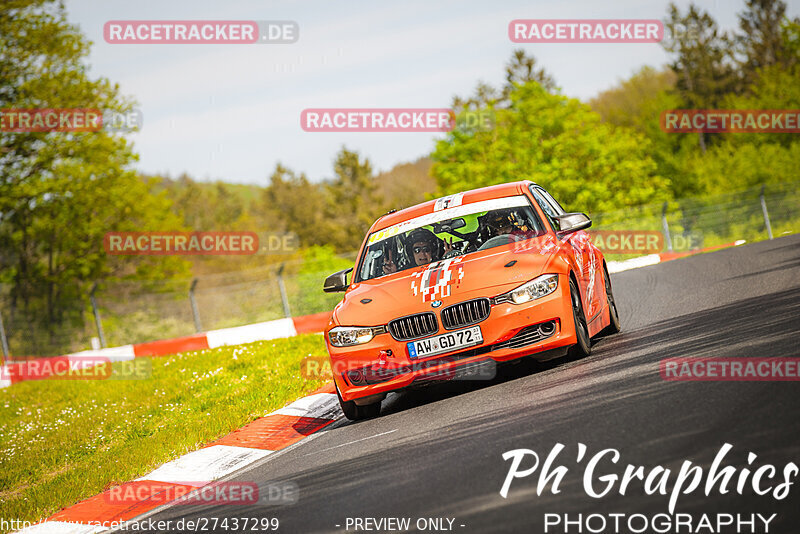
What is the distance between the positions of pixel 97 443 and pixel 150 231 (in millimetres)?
35635

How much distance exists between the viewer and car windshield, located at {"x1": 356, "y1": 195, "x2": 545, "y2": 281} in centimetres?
858

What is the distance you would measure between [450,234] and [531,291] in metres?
1.64

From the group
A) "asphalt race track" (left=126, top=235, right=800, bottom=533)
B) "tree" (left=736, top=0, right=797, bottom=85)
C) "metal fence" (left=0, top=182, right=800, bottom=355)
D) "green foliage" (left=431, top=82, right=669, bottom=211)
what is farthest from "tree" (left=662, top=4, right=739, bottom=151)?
"asphalt race track" (left=126, top=235, right=800, bottom=533)

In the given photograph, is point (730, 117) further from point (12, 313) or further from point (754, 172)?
point (12, 313)

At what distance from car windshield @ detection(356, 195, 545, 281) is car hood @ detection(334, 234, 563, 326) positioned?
33 cm

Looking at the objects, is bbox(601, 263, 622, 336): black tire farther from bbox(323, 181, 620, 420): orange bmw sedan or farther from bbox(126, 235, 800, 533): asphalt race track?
bbox(323, 181, 620, 420): orange bmw sedan

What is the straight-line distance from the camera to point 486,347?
7.32 meters

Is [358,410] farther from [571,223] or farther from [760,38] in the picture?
[760,38]

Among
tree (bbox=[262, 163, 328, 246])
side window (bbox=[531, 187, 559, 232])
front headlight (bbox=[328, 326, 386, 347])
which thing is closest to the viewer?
front headlight (bbox=[328, 326, 386, 347])

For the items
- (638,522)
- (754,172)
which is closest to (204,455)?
(638,522)

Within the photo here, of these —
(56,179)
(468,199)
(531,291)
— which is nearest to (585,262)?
(468,199)

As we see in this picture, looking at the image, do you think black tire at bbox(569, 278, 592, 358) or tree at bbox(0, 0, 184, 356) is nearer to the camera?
black tire at bbox(569, 278, 592, 358)

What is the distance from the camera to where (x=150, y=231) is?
44.1 m

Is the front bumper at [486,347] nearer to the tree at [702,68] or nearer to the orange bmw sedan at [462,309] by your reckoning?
the orange bmw sedan at [462,309]
